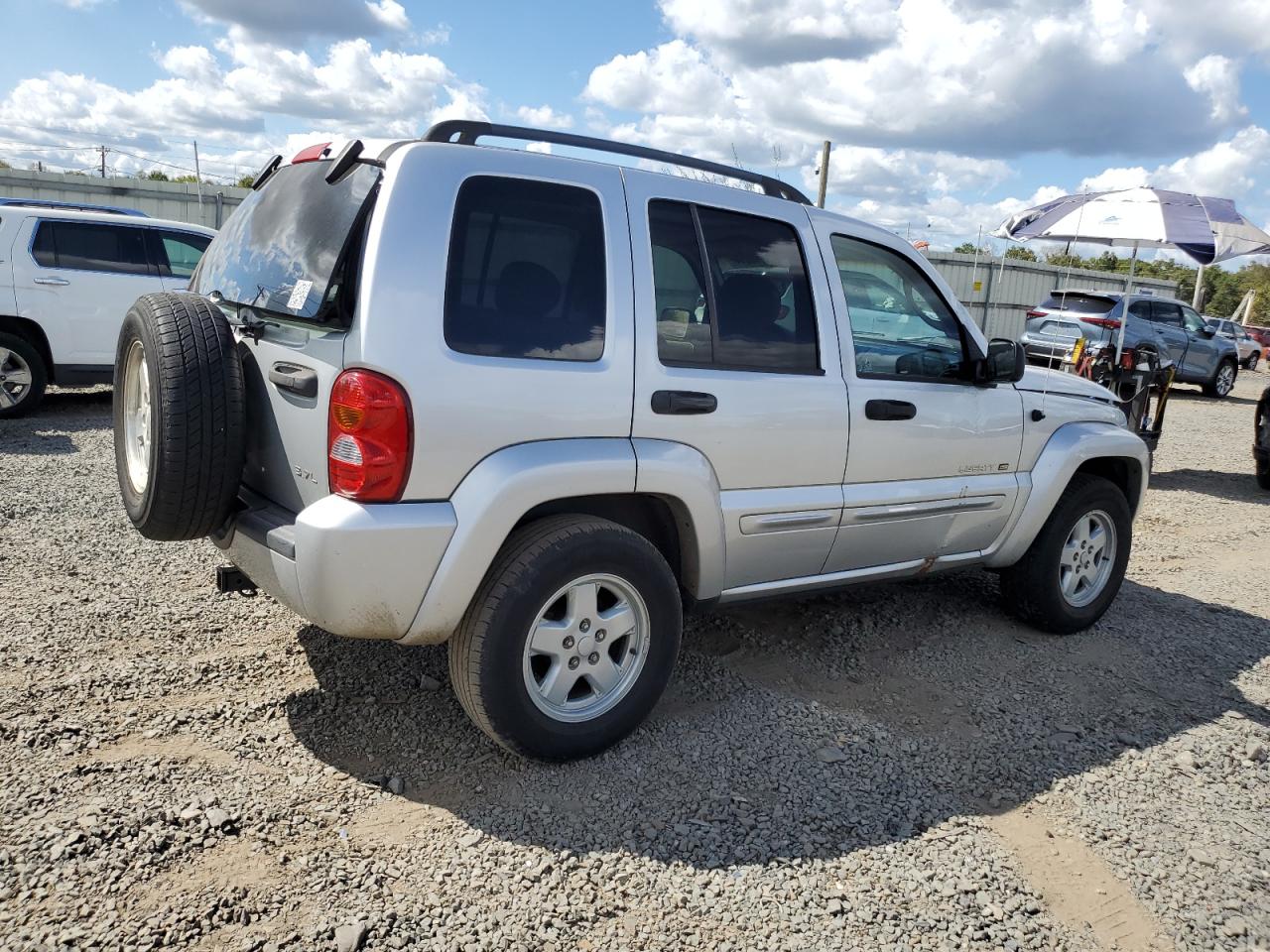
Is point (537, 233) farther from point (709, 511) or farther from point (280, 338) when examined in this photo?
point (709, 511)

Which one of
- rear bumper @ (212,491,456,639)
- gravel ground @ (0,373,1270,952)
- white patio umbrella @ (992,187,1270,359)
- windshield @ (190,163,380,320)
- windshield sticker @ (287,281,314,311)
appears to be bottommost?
gravel ground @ (0,373,1270,952)

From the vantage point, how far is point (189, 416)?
2.91 m

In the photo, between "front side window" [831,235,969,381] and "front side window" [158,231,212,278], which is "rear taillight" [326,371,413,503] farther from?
"front side window" [158,231,212,278]

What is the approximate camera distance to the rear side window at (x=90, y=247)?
860 cm

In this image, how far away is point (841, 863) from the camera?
9.49 ft

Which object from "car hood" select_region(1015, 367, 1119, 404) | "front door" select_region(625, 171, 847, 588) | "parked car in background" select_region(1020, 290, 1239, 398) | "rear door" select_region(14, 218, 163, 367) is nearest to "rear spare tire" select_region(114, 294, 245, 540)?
"front door" select_region(625, 171, 847, 588)

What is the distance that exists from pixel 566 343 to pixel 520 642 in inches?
37.7

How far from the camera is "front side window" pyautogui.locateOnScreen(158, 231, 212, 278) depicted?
9.35 metres

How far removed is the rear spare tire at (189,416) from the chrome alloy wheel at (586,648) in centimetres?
110

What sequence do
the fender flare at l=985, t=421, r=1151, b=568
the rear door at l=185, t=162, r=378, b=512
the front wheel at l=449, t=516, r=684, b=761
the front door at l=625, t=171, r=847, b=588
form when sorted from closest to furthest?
1. the rear door at l=185, t=162, r=378, b=512
2. the front wheel at l=449, t=516, r=684, b=761
3. the front door at l=625, t=171, r=847, b=588
4. the fender flare at l=985, t=421, r=1151, b=568

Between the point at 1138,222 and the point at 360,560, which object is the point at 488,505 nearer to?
the point at 360,560

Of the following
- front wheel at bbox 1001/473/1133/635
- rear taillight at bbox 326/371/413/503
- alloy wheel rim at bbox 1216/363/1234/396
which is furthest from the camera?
alloy wheel rim at bbox 1216/363/1234/396

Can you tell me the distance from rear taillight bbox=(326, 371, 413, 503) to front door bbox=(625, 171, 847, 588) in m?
0.81

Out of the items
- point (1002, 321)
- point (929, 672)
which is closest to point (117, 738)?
point (929, 672)
